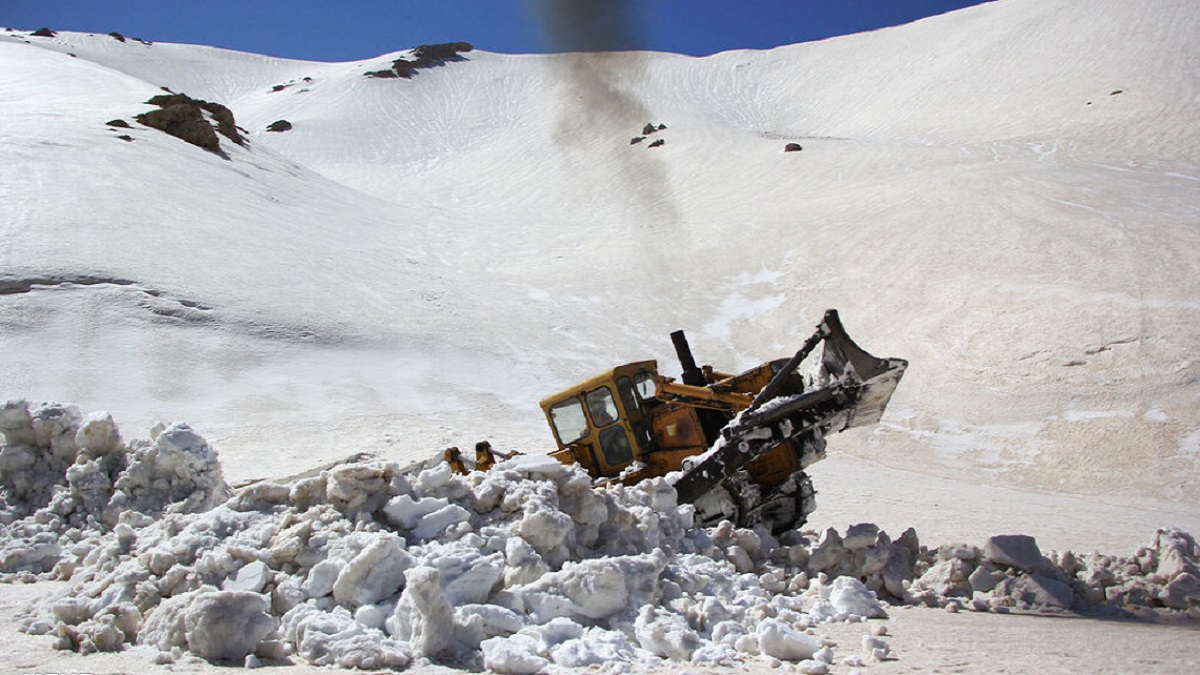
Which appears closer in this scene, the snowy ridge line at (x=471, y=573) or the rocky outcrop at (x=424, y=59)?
the snowy ridge line at (x=471, y=573)

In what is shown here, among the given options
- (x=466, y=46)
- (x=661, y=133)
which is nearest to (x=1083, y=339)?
(x=661, y=133)

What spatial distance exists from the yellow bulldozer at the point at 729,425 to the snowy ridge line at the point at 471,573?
1.02 meters

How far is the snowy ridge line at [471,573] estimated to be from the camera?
515cm

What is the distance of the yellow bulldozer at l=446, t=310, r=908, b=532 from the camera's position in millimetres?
8336

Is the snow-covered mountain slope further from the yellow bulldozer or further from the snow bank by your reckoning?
the yellow bulldozer

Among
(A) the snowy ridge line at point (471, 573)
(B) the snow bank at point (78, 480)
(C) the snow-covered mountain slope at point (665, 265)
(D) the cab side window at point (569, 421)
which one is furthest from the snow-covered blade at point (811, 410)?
(C) the snow-covered mountain slope at point (665, 265)

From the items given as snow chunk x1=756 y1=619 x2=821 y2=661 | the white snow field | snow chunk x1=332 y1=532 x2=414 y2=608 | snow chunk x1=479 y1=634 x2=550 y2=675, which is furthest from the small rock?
snow chunk x1=332 y1=532 x2=414 y2=608

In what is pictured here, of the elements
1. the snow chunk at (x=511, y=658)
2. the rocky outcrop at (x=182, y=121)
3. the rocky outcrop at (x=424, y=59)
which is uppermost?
the rocky outcrop at (x=424, y=59)

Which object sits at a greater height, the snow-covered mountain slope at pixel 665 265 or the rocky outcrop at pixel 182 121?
the rocky outcrop at pixel 182 121

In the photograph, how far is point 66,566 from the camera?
7531mm

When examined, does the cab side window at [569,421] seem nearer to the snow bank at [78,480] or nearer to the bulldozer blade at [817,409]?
the bulldozer blade at [817,409]

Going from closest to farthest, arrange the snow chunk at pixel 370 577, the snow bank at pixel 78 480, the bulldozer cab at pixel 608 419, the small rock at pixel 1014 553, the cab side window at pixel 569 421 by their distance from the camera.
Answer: the snow chunk at pixel 370 577 < the small rock at pixel 1014 553 < the snow bank at pixel 78 480 < the bulldozer cab at pixel 608 419 < the cab side window at pixel 569 421

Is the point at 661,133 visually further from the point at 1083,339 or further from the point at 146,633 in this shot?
the point at 146,633

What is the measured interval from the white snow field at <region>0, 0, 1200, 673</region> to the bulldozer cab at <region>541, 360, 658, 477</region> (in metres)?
2.09
